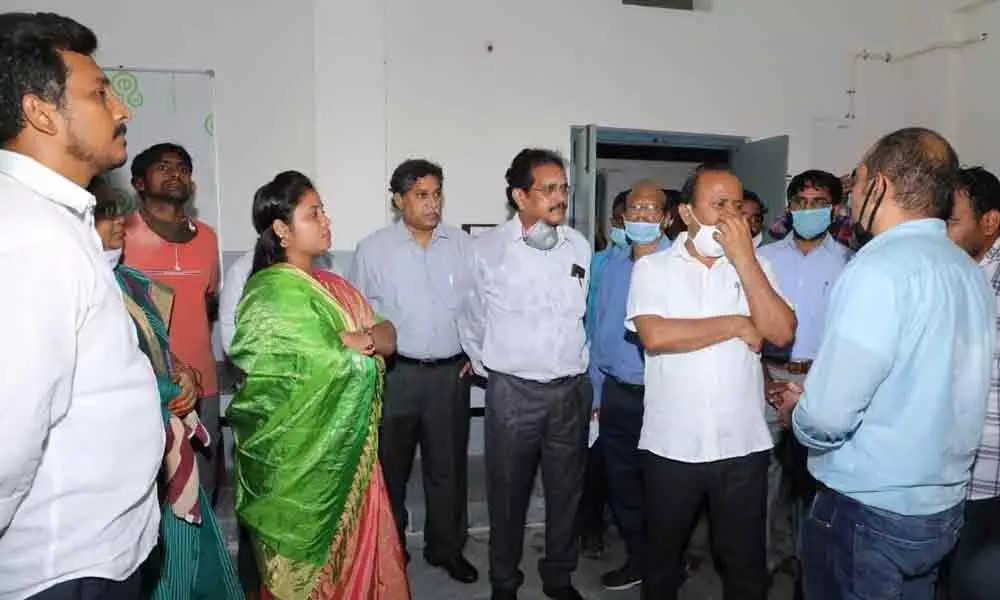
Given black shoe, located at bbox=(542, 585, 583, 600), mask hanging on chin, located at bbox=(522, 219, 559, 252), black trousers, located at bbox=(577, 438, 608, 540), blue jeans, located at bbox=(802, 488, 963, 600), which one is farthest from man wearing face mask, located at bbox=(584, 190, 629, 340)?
blue jeans, located at bbox=(802, 488, 963, 600)

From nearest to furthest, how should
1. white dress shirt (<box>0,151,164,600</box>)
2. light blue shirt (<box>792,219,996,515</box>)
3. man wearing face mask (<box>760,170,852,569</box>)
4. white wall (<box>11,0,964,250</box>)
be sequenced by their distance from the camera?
white dress shirt (<box>0,151,164,600</box>), light blue shirt (<box>792,219,996,515</box>), man wearing face mask (<box>760,170,852,569</box>), white wall (<box>11,0,964,250</box>)

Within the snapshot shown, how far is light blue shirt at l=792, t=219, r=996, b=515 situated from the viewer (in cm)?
144

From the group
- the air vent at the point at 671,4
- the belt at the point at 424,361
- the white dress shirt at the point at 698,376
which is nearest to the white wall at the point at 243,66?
the belt at the point at 424,361

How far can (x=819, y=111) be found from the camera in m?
5.06

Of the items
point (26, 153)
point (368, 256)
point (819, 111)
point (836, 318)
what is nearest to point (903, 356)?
point (836, 318)

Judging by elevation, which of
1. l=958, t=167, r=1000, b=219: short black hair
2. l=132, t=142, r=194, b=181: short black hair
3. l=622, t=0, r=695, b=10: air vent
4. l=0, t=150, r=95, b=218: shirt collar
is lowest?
l=0, t=150, r=95, b=218: shirt collar

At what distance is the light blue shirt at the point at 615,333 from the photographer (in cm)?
288

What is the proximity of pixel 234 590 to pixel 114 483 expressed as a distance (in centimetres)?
111

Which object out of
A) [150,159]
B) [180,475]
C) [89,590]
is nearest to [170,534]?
[180,475]

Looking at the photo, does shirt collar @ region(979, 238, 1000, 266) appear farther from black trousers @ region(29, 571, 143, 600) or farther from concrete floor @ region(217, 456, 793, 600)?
black trousers @ region(29, 571, 143, 600)

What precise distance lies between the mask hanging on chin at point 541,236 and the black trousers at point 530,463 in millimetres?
541

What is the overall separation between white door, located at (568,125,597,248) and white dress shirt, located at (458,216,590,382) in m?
1.45

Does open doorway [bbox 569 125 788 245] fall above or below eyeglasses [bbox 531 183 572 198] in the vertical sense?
above

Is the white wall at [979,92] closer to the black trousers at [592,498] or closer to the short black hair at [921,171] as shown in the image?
the black trousers at [592,498]
